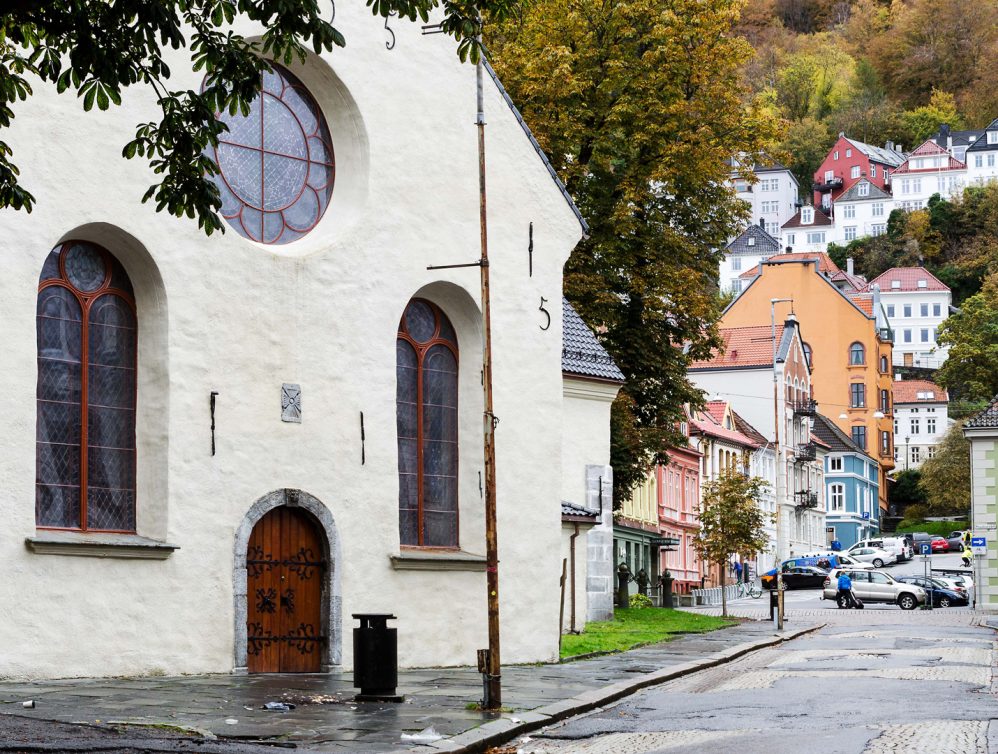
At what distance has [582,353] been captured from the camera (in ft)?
111

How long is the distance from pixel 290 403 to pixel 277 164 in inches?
132

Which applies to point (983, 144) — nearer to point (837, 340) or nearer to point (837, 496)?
point (837, 340)

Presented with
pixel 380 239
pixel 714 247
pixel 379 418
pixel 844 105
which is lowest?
pixel 379 418

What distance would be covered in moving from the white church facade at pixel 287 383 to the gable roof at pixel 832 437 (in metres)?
88.3

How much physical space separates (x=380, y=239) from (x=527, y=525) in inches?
188

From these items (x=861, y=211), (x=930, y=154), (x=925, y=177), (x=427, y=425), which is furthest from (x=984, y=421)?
(x=930, y=154)

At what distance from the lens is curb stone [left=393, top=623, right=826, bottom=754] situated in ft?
40.6

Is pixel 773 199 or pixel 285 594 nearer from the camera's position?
pixel 285 594

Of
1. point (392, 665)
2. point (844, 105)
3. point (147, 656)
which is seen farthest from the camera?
point (844, 105)

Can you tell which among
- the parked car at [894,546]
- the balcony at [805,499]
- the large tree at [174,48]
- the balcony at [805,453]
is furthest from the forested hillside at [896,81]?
the large tree at [174,48]

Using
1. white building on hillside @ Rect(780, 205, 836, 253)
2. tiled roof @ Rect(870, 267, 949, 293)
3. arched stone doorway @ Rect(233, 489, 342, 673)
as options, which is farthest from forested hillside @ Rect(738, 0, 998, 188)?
arched stone doorway @ Rect(233, 489, 342, 673)

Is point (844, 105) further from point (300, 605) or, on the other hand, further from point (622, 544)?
point (300, 605)

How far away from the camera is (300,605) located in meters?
20.0

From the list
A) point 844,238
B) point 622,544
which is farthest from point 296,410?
point 844,238
